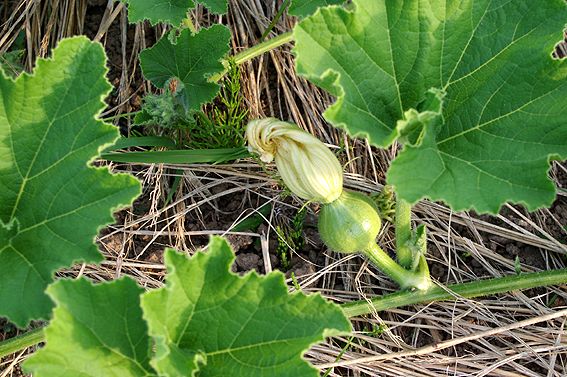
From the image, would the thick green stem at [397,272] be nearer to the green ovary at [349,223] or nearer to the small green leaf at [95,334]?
the green ovary at [349,223]

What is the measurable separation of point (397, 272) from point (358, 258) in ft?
0.93

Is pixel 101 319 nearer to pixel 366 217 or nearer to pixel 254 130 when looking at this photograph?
pixel 254 130

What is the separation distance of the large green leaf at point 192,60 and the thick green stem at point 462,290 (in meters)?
0.97

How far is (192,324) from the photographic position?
6.61 feet

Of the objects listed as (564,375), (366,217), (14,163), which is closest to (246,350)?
(366,217)

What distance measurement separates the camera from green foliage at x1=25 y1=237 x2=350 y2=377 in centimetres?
188

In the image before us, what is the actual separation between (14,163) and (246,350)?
86cm

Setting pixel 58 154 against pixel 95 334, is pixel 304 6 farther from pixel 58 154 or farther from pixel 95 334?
pixel 95 334

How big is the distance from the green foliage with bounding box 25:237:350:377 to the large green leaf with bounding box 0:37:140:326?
0.25 metres

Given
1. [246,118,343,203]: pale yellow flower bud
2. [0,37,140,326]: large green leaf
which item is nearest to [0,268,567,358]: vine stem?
[246,118,343,203]: pale yellow flower bud

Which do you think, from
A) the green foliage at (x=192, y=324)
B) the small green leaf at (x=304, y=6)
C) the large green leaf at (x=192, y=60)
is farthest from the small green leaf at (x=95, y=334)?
the small green leaf at (x=304, y=6)

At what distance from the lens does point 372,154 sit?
3.05 m

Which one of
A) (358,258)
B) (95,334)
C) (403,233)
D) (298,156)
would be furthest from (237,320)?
(358,258)

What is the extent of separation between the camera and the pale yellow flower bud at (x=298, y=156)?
2.38 meters
